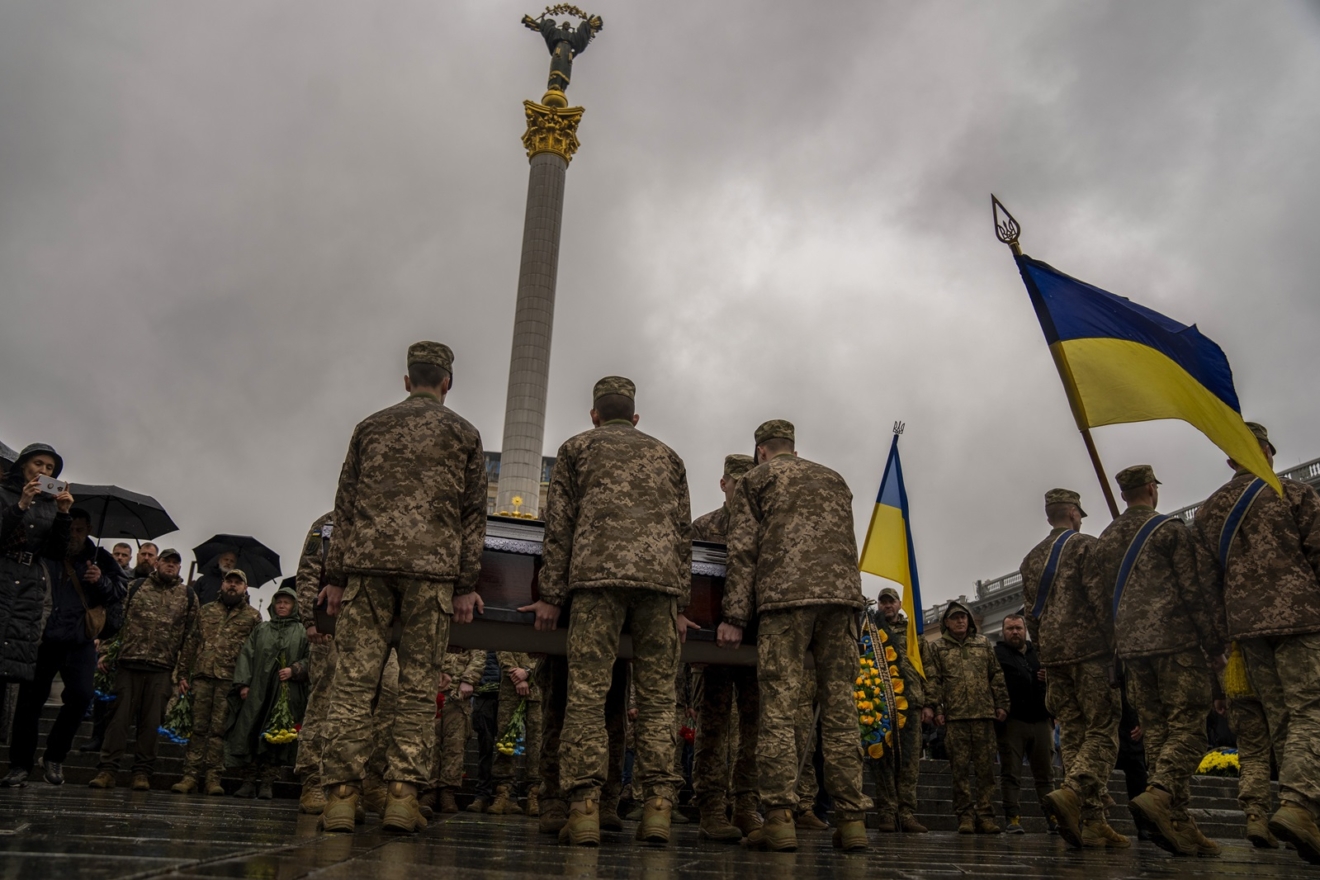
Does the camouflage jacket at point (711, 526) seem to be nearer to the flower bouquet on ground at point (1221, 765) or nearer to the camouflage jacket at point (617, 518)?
the camouflage jacket at point (617, 518)

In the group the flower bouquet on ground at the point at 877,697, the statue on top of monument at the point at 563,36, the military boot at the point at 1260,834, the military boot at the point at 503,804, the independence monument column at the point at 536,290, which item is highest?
the statue on top of monument at the point at 563,36

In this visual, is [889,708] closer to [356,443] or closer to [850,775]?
[850,775]

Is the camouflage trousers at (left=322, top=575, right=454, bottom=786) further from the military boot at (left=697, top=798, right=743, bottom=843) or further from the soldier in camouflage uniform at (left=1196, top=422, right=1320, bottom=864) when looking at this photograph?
the soldier in camouflage uniform at (left=1196, top=422, right=1320, bottom=864)

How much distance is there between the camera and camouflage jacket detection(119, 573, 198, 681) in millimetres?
8969

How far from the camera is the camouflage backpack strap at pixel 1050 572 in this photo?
6500 mm

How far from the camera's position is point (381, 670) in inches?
175

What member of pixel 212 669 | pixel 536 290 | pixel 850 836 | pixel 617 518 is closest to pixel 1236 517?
pixel 850 836

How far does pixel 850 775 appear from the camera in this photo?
465 centimetres

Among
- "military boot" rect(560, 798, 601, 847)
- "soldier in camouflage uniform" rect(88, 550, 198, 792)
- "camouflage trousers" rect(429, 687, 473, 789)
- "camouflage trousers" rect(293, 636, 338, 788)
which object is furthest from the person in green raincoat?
"military boot" rect(560, 798, 601, 847)

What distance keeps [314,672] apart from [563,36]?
35135 millimetres

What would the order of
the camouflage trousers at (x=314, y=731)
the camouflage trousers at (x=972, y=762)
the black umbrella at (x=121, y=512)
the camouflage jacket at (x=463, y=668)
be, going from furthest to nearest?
1. the black umbrella at (x=121, y=512)
2. the camouflage jacket at (x=463, y=668)
3. the camouflage trousers at (x=972, y=762)
4. the camouflage trousers at (x=314, y=731)

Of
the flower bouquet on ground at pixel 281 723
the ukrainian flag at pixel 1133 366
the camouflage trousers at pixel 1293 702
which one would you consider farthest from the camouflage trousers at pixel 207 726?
the camouflage trousers at pixel 1293 702

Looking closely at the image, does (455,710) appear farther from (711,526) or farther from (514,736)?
(711,526)

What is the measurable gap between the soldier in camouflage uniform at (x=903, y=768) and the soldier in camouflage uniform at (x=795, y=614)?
Result: 3932 millimetres
